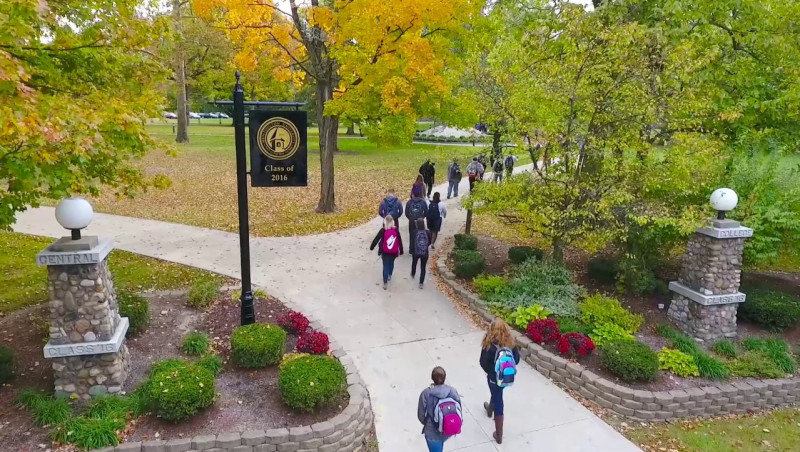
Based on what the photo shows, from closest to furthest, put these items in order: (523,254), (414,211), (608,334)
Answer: (608,334), (414,211), (523,254)

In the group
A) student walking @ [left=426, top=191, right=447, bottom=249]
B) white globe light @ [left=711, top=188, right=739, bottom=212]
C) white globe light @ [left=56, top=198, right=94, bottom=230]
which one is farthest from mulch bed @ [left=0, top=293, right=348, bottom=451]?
white globe light @ [left=711, top=188, right=739, bottom=212]

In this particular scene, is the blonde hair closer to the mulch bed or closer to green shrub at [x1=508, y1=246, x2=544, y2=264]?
the mulch bed

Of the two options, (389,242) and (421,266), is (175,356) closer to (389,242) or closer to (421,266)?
(389,242)

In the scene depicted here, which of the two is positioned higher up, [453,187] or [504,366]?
[453,187]

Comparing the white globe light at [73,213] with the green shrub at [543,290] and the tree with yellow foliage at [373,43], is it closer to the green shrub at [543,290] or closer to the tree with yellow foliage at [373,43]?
the green shrub at [543,290]

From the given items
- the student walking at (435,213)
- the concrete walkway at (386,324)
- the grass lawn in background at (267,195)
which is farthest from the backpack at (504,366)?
the grass lawn in background at (267,195)

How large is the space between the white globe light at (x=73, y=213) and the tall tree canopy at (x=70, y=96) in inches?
12.2

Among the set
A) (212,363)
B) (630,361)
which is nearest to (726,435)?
(630,361)

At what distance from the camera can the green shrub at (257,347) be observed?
638cm

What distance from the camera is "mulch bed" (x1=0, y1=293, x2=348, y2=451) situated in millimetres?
5367

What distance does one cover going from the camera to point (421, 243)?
9.51 meters

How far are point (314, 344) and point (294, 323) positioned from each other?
84 centimetres

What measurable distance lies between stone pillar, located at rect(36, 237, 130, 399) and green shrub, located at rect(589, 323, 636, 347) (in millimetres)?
6197

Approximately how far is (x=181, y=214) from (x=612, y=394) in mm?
12570
